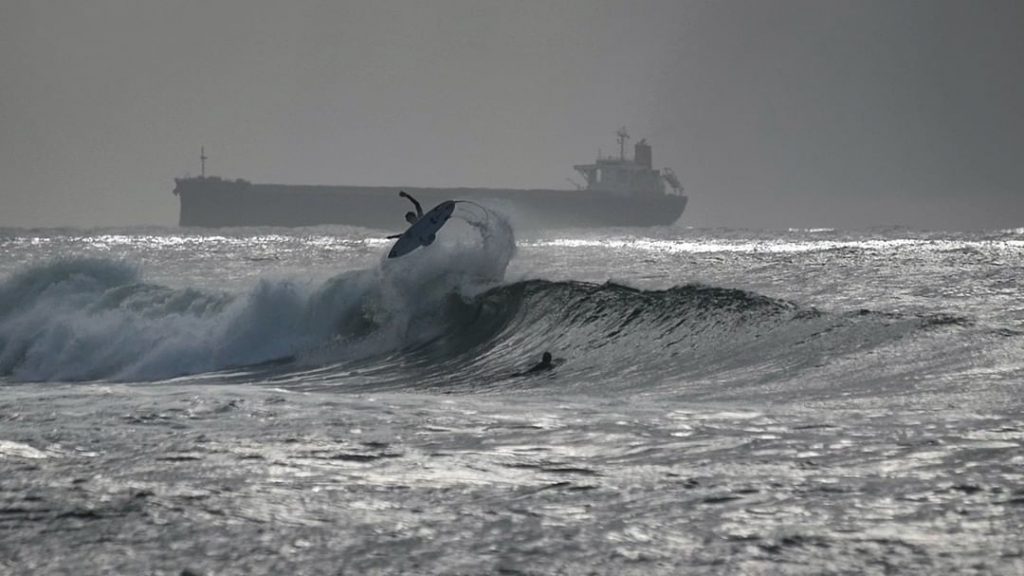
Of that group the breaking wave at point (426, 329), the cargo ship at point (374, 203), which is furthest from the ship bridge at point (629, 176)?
the breaking wave at point (426, 329)

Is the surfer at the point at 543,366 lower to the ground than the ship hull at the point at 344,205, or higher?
lower

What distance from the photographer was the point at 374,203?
158875mm

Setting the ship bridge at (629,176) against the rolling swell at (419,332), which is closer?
the rolling swell at (419,332)

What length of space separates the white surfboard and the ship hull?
127m

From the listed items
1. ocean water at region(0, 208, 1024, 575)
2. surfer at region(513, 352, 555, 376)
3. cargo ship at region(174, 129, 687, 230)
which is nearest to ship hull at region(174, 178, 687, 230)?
cargo ship at region(174, 129, 687, 230)

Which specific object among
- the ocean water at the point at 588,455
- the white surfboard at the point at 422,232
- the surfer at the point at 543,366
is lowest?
the surfer at the point at 543,366

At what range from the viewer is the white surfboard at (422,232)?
2581 centimetres

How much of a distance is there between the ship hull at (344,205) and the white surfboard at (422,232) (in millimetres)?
126760

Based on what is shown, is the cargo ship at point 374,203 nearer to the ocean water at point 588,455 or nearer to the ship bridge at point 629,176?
the ship bridge at point 629,176

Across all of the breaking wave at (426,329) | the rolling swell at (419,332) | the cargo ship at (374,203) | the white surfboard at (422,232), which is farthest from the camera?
the cargo ship at (374,203)

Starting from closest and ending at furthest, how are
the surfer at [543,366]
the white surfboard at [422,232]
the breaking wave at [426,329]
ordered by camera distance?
the breaking wave at [426,329] < the surfer at [543,366] < the white surfboard at [422,232]

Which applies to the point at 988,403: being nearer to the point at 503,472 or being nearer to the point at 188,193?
the point at 503,472

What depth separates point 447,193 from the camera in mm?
150750

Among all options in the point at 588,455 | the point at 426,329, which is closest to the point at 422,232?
the point at 426,329
